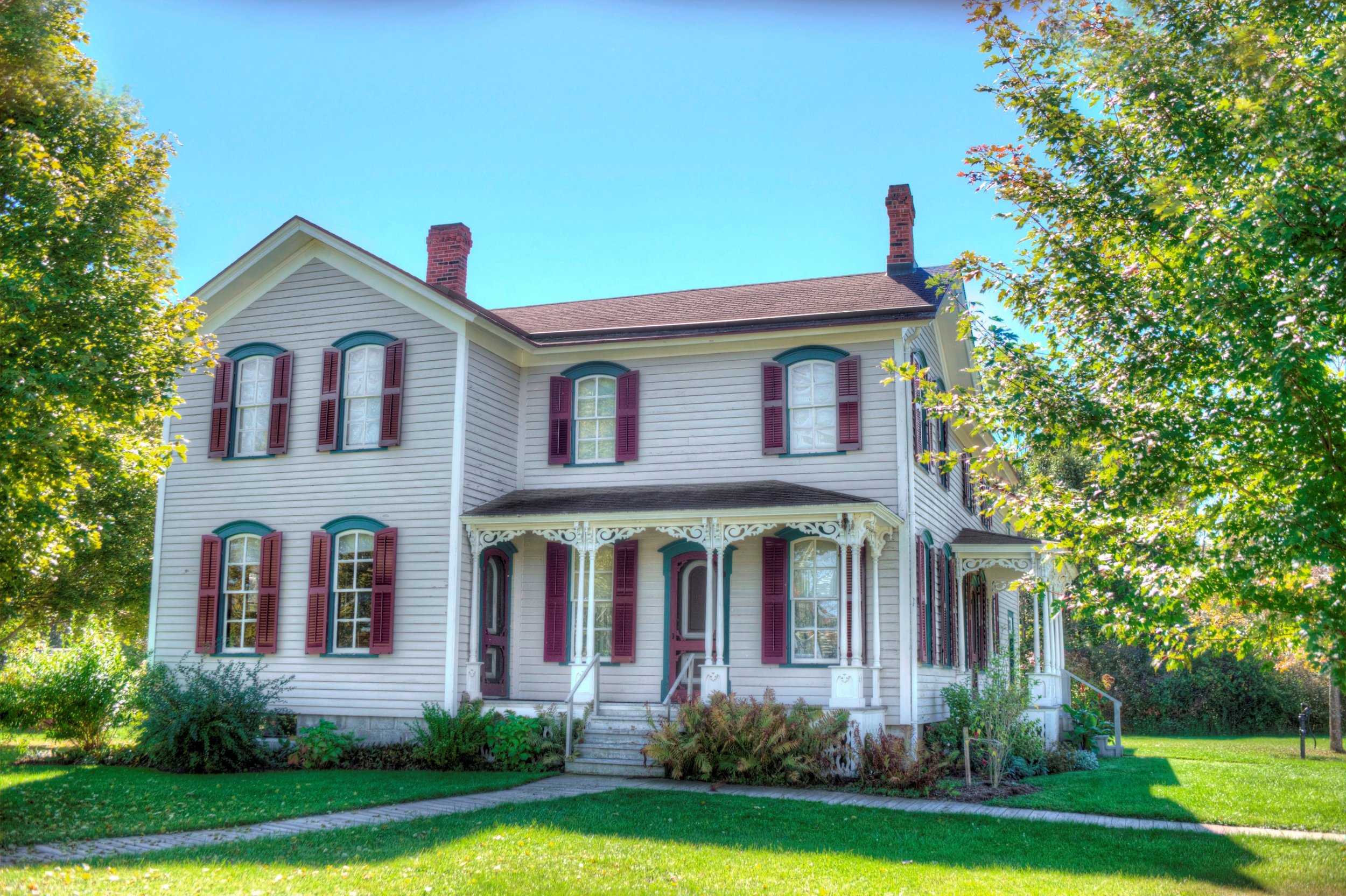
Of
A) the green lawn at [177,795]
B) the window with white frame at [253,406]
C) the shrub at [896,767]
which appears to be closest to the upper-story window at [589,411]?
the window with white frame at [253,406]

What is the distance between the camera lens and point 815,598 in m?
15.1

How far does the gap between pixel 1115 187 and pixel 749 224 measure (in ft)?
21.5

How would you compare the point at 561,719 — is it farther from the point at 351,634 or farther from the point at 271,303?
the point at 271,303

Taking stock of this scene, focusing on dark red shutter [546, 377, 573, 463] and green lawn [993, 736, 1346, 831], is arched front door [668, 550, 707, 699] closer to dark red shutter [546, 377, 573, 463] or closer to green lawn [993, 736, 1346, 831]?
dark red shutter [546, 377, 573, 463]

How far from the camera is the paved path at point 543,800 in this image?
8.68 m

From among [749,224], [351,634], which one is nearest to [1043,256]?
[749,224]

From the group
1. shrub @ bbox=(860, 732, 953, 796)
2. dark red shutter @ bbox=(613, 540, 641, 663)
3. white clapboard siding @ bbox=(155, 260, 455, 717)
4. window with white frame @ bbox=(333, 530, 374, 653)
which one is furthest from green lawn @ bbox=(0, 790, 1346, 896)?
window with white frame @ bbox=(333, 530, 374, 653)

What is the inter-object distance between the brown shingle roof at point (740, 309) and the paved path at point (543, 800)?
645 centimetres

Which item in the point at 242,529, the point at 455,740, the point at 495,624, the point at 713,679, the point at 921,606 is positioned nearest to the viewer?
the point at 713,679

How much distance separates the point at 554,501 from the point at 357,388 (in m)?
3.46

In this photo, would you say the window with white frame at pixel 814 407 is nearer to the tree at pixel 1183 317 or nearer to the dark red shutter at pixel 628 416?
the dark red shutter at pixel 628 416

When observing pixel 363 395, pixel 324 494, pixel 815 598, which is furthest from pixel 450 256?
pixel 815 598

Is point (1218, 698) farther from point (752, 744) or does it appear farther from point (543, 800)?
point (543, 800)

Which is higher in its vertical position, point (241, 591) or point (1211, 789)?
point (241, 591)
